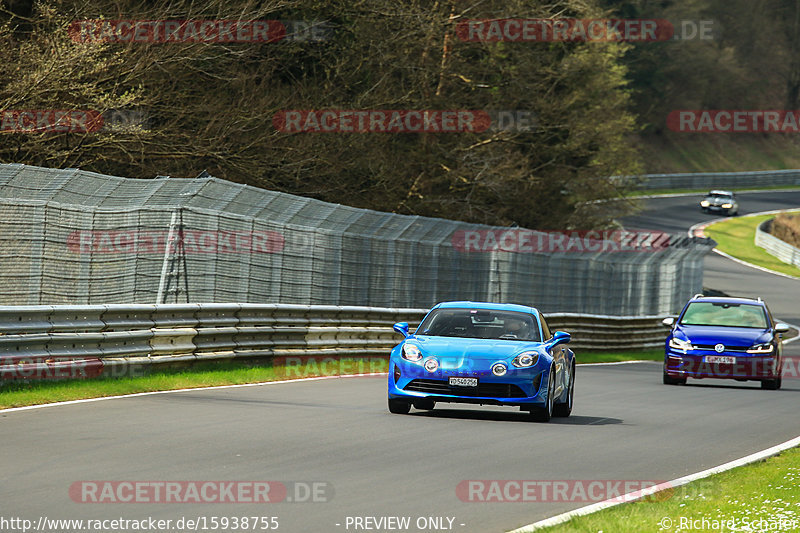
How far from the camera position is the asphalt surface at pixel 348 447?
26.9 ft

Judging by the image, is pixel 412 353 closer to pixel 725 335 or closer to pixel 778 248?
pixel 725 335

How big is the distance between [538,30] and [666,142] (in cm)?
6868

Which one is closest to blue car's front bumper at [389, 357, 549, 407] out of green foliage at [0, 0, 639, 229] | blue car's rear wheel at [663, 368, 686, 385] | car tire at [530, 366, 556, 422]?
car tire at [530, 366, 556, 422]

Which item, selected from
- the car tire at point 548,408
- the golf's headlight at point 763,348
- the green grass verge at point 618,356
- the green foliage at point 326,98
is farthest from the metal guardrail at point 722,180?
the car tire at point 548,408

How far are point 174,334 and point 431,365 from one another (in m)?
5.07

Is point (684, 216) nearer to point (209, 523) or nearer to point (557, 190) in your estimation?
point (557, 190)

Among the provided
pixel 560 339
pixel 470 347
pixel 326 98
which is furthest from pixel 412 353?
pixel 326 98

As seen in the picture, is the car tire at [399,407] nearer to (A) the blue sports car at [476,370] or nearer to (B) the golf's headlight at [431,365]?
(A) the blue sports car at [476,370]

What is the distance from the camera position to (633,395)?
20.3m

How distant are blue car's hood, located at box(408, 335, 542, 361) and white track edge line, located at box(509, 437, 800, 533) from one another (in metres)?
2.96

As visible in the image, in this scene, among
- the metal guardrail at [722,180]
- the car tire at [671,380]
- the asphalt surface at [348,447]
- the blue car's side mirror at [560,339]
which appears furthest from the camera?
the metal guardrail at [722,180]

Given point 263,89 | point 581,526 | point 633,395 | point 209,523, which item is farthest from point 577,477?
point 263,89

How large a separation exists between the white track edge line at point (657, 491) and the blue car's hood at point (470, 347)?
2.96m

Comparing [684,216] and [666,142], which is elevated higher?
[666,142]
